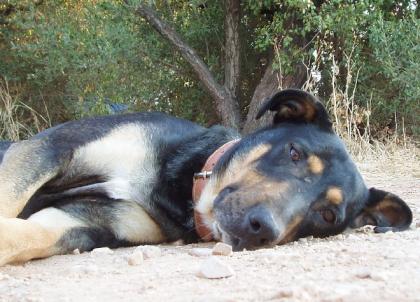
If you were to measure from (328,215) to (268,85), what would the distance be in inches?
249

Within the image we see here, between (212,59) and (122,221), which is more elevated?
(212,59)

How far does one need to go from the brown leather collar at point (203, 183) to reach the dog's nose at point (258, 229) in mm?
613

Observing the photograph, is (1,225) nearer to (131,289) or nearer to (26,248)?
(26,248)

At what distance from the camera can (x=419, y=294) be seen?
2299 mm

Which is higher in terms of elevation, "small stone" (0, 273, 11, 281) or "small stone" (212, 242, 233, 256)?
"small stone" (0, 273, 11, 281)

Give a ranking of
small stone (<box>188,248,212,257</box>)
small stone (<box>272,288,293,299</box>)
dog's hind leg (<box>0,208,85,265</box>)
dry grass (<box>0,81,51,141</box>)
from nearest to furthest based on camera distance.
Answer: small stone (<box>272,288,293,299</box>) < dog's hind leg (<box>0,208,85,265</box>) < small stone (<box>188,248,212,257</box>) < dry grass (<box>0,81,51,141</box>)

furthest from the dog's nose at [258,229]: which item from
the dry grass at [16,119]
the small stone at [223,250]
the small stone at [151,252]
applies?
the dry grass at [16,119]

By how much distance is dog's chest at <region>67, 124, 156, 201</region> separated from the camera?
4441 mm

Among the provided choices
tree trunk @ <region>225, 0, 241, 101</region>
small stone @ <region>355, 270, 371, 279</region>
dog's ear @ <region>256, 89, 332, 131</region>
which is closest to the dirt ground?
small stone @ <region>355, 270, 371, 279</region>

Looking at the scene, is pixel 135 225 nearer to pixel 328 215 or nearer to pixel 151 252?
pixel 151 252

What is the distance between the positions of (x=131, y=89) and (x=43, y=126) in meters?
1.54

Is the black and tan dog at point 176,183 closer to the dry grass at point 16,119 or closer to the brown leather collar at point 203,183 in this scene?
the brown leather collar at point 203,183

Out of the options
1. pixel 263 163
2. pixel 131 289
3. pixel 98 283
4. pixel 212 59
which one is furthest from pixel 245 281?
pixel 212 59

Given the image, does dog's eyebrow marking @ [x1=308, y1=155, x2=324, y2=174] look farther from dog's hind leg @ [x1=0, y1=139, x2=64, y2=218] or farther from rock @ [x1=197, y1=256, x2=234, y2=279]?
dog's hind leg @ [x1=0, y1=139, x2=64, y2=218]
